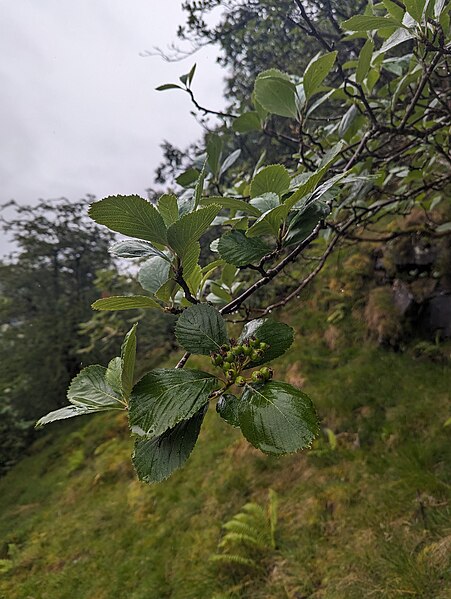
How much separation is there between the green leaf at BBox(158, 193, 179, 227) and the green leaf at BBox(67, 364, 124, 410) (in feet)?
0.69

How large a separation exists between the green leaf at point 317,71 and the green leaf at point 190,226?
1.77 feet

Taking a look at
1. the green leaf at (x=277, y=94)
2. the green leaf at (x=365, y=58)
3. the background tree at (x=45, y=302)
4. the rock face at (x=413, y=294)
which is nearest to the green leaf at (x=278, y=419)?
the green leaf at (x=277, y=94)

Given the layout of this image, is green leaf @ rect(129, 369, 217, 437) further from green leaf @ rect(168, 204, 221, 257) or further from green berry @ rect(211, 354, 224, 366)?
green leaf @ rect(168, 204, 221, 257)

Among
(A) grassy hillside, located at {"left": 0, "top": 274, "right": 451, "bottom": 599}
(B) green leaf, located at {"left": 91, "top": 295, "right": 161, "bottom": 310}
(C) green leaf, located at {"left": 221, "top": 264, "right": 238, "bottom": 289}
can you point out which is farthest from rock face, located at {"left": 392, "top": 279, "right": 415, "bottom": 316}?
(B) green leaf, located at {"left": 91, "top": 295, "right": 161, "bottom": 310}

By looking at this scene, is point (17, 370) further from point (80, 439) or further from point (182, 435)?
point (182, 435)

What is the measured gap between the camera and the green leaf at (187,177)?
0.96 meters

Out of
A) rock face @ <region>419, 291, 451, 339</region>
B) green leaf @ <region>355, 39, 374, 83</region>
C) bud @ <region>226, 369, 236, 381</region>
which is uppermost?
green leaf @ <region>355, 39, 374, 83</region>

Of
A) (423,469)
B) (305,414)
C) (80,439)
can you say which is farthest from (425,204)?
(80,439)

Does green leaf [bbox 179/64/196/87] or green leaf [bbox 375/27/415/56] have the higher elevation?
green leaf [bbox 179/64/196/87]

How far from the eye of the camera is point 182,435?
409 mm

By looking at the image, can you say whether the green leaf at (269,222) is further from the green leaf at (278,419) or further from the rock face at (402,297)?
the rock face at (402,297)

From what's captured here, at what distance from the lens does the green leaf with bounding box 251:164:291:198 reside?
0.49 meters

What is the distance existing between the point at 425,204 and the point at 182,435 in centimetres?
163

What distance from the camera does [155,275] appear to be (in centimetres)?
50
